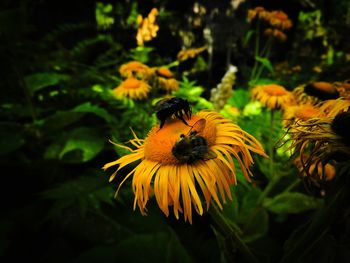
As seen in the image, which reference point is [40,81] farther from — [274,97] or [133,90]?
[274,97]

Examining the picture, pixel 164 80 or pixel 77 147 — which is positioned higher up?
pixel 164 80

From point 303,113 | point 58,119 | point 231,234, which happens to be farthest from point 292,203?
point 58,119

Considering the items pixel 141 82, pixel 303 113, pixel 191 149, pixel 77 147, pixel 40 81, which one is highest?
pixel 191 149

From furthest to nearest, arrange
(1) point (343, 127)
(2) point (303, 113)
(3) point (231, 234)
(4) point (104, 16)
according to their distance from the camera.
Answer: (4) point (104, 16) < (2) point (303, 113) < (3) point (231, 234) < (1) point (343, 127)

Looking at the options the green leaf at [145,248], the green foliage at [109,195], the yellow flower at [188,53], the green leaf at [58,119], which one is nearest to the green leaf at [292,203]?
the green foliage at [109,195]

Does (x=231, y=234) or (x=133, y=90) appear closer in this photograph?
(x=231, y=234)

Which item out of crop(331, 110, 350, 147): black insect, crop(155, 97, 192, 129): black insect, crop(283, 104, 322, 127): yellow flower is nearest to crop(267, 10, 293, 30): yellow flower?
crop(283, 104, 322, 127): yellow flower

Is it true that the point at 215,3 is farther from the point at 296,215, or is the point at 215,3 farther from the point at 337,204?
the point at 337,204

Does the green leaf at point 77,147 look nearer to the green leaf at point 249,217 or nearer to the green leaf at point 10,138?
the green leaf at point 10,138
